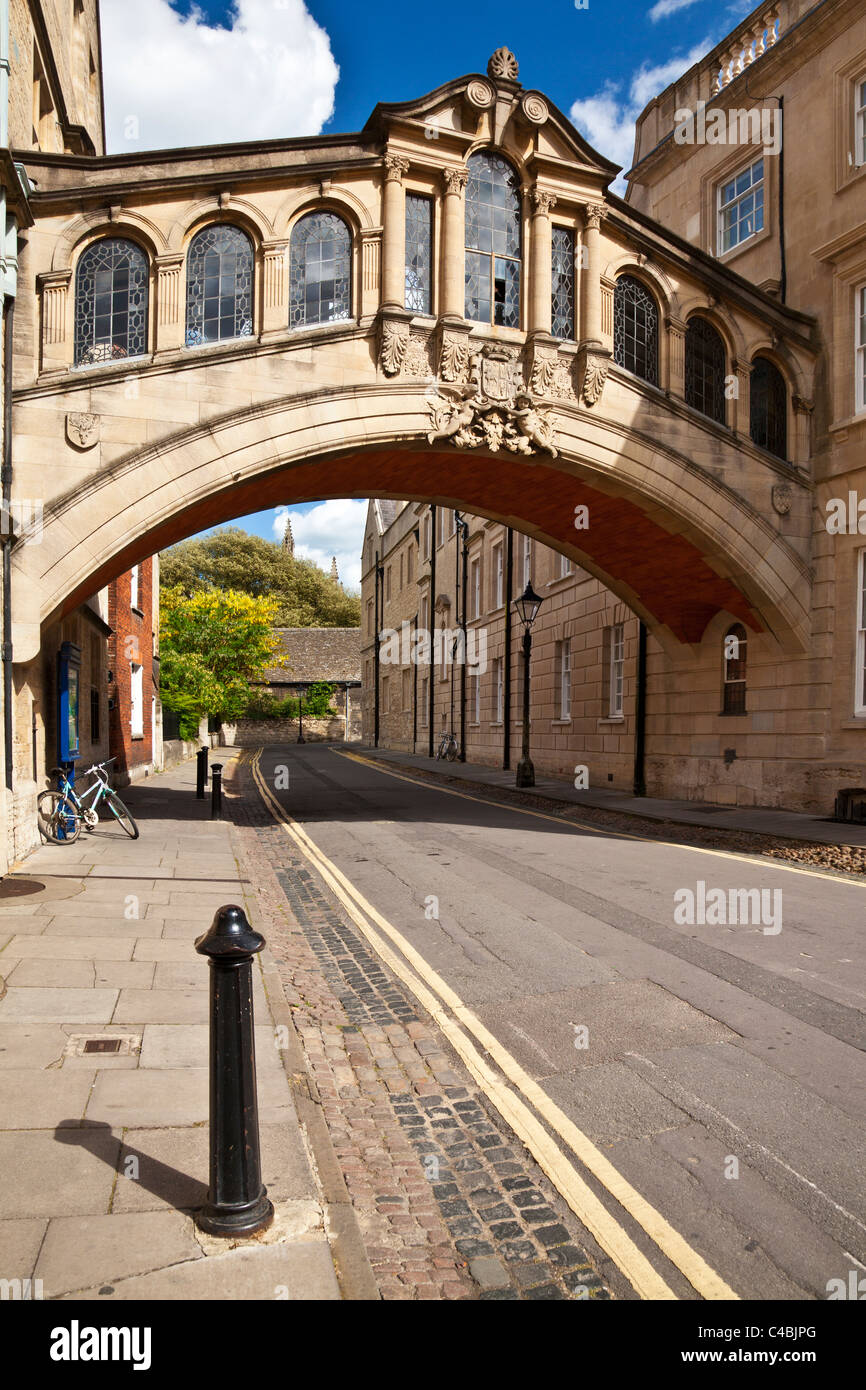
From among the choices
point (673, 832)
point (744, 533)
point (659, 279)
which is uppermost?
point (659, 279)

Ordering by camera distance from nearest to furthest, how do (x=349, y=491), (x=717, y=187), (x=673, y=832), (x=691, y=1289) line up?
(x=691, y=1289), (x=673, y=832), (x=349, y=491), (x=717, y=187)

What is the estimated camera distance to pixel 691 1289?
9.29 ft

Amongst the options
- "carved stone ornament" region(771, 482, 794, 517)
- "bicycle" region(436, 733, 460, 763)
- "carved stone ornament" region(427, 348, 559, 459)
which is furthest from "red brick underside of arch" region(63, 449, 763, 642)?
"bicycle" region(436, 733, 460, 763)

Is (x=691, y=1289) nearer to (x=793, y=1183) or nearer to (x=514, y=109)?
(x=793, y=1183)

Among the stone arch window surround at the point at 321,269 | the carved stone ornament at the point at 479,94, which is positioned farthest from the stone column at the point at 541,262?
the stone arch window surround at the point at 321,269

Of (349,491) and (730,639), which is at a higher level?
(349,491)

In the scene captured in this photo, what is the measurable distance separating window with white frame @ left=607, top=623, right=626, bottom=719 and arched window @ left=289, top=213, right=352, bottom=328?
34.9 feet

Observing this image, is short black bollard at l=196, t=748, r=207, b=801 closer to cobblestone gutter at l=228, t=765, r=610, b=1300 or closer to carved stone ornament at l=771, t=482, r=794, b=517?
carved stone ornament at l=771, t=482, r=794, b=517

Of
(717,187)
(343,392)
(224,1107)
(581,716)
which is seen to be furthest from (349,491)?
(224,1107)

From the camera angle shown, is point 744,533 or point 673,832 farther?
point 744,533

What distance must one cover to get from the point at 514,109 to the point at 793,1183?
15174 mm

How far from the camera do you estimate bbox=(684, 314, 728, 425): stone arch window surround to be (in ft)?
51.7

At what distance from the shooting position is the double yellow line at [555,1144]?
115 inches

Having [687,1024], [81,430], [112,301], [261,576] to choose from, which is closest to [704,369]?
[112,301]
